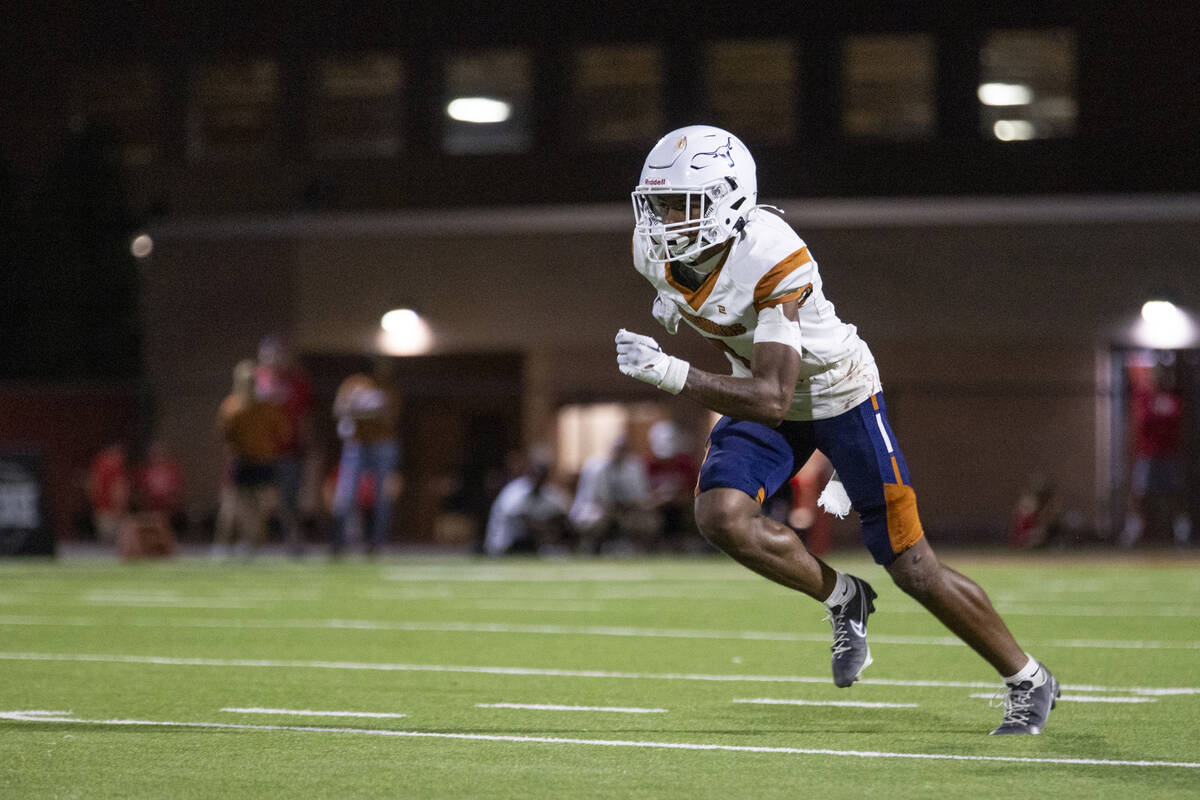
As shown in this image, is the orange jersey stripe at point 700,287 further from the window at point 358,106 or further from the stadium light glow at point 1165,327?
the window at point 358,106

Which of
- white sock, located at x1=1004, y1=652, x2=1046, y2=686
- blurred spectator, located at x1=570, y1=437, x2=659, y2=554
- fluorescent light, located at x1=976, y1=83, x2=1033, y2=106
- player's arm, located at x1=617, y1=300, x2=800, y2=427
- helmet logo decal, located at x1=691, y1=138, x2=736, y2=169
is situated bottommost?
blurred spectator, located at x1=570, y1=437, x2=659, y2=554

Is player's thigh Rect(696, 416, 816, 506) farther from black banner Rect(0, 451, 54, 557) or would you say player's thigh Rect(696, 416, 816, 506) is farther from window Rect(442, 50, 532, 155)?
window Rect(442, 50, 532, 155)

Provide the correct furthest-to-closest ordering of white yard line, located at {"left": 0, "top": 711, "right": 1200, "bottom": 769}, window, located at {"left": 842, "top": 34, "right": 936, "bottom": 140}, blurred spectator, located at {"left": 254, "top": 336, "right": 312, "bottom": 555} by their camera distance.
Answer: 1. window, located at {"left": 842, "top": 34, "right": 936, "bottom": 140}
2. blurred spectator, located at {"left": 254, "top": 336, "right": 312, "bottom": 555}
3. white yard line, located at {"left": 0, "top": 711, "right": 1200, "bottom": 769}

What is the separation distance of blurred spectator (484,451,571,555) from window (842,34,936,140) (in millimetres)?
7995

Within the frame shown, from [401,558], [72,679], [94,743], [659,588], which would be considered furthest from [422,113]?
[94,743]

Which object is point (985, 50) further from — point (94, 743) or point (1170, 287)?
point (94, 743)

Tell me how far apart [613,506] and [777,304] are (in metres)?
12.7

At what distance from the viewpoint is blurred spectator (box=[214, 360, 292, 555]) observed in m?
15.3

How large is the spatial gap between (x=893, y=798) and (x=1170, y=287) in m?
18.1

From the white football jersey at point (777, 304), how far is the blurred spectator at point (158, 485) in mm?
17184

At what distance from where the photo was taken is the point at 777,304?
534cm

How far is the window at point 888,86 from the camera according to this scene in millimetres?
23625


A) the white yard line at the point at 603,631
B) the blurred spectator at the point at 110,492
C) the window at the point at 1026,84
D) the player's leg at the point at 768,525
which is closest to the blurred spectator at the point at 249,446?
the white yard line at the point at 603,631

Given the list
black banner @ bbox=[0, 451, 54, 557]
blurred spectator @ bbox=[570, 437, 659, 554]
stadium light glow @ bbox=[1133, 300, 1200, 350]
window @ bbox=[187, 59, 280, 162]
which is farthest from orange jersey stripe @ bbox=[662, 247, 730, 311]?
window @ bbox=[187, 59, 280, 162]
